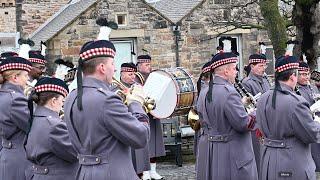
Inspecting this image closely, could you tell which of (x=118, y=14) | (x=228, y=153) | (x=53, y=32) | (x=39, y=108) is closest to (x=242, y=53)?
(x=118, y=14)

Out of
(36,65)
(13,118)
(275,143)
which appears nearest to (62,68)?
(13,118)

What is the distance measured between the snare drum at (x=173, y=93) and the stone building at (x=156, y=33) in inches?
181

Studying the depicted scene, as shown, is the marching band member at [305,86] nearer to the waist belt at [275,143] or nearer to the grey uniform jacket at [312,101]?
the grey uniform jacket at [312,101]

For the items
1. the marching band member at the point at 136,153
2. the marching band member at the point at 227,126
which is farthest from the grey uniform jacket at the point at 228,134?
the marching band member at the point at 136,153

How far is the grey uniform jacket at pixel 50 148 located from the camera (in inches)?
237

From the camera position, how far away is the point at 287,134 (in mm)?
7043

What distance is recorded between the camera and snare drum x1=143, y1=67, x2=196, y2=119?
10.7 meters

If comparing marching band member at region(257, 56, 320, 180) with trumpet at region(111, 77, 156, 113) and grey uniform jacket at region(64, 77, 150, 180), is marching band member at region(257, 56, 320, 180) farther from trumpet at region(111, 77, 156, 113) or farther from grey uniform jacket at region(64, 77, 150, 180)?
grey uniform jacket at region(64, 77, 150, 180)

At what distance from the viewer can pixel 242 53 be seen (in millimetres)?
18172

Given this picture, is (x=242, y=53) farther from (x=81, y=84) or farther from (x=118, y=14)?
(x=81, y=84)

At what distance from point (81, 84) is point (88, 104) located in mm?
189

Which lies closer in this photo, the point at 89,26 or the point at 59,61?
the point at 59,61

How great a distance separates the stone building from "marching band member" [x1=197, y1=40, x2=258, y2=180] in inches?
347

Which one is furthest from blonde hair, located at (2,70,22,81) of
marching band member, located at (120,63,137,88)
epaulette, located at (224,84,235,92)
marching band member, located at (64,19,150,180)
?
marching band member, located at (120,63,137,88)
